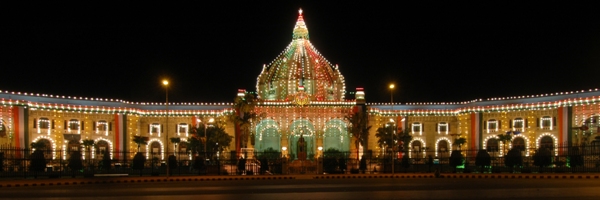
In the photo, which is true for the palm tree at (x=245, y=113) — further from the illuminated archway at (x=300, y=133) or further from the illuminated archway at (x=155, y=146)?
the illuminated archway at (x=155, y=146)

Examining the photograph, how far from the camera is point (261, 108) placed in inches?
2995

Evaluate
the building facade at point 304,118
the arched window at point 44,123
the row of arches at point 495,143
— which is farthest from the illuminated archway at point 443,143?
the arched window at point 44,123

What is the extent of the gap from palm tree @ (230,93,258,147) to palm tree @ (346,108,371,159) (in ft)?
36.5

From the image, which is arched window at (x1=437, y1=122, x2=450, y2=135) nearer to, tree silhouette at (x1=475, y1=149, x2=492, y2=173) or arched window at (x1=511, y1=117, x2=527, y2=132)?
arched window at (x1=511, y1=117, x2=527, y2=132)

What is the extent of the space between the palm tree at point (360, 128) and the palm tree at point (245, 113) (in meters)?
11.1

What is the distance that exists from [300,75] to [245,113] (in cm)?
921

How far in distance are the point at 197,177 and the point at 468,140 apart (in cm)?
4757

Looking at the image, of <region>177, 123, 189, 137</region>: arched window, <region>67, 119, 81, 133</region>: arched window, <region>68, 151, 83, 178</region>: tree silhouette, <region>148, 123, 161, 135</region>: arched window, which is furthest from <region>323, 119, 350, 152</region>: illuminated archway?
<region>68, 151, 83, 178</region>: tree silhouette

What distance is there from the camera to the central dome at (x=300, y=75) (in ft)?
260

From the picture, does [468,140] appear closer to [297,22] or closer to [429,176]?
[297,22]

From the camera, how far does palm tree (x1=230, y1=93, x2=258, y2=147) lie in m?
73.2

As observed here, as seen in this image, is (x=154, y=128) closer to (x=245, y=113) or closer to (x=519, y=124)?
(x=245, y=113)

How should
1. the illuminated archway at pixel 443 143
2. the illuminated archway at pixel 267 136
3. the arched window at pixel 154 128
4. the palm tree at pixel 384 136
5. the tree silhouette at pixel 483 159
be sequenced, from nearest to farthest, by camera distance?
the tree silhouette at pixel 483 159, the palm tree at pixel 384 136, the illuminated archway at pixel 267 136, the arched window at pixel 154 128, the illuminated archway at pixel 443 143

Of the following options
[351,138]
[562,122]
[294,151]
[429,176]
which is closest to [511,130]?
[562,122]
